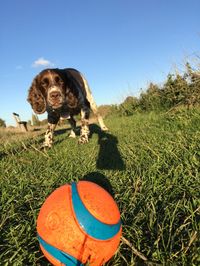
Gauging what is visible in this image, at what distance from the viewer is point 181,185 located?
106 inches

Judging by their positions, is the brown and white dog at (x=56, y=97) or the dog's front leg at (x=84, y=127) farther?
the dog's front leg at (x=84, y=127)

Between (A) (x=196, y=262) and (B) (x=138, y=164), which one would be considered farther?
(B) (x=138, y=164)

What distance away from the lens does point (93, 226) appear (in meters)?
1.77

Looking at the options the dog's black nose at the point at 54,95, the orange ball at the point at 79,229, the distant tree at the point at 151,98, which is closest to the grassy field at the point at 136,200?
the orange ball at the point at 79,229

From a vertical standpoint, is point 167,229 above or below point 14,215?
below

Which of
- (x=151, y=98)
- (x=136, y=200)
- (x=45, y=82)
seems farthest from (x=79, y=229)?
(x=151, y=98)

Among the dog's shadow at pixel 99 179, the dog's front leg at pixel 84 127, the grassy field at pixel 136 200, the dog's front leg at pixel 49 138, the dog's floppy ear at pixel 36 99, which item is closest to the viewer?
the grassy field at pixel 136 200

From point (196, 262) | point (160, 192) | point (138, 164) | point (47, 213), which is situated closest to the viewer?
point (196, 262)

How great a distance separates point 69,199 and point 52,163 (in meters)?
2.52

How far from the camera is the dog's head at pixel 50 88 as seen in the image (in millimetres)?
6402

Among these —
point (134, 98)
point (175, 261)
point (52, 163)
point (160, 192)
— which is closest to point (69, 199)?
point (175, 261)

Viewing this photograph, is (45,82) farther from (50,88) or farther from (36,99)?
(36,99)

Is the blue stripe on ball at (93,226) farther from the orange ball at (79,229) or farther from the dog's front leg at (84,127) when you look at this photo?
the dog's front leg at (84,127)

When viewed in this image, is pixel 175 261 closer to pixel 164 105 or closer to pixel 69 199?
pixel 69 199
